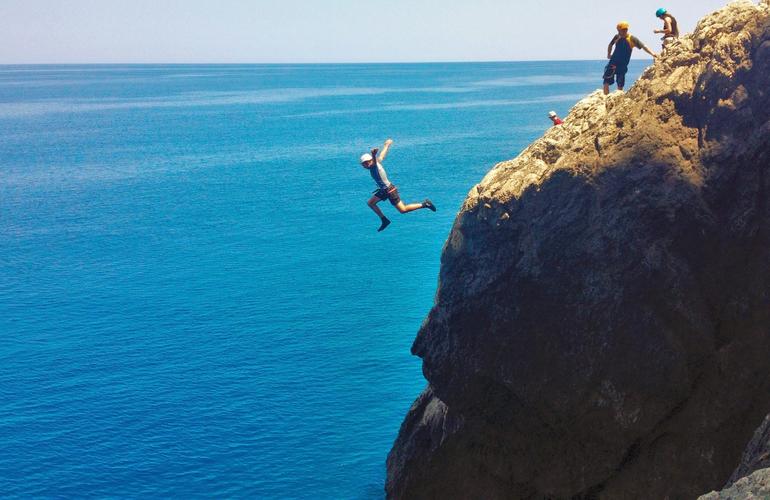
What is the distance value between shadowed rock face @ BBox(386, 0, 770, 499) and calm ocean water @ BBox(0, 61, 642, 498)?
11343 mm

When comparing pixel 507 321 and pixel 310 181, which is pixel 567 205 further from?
pixel 310 181

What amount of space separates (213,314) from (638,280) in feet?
104

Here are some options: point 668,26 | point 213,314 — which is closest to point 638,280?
point 668,26

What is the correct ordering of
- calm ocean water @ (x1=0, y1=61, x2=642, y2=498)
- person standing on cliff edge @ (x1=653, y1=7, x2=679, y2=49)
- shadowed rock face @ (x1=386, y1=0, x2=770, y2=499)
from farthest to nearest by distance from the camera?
calm ocean water @ (x1=0, y1=61, x2=642, y2=498), person standing on cliff edge @ (x1=653, y1=7, x2=679, y2=49), shadowed rock face @ (x1=386, y1=0, x2=770, y2=499)

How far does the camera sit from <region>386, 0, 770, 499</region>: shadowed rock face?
15.8 metres

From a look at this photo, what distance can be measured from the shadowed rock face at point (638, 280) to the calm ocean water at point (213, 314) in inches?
447

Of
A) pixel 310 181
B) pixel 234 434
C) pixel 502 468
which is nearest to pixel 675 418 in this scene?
pixel 502 468

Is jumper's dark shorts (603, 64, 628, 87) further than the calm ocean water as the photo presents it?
No

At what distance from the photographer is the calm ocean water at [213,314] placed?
2941 centimetres

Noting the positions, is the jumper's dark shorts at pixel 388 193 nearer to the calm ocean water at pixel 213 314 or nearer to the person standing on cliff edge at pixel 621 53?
the person standing on cliff edge at pixel 621 53

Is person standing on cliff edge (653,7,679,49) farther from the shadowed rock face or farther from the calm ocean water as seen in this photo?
the calm ocean water

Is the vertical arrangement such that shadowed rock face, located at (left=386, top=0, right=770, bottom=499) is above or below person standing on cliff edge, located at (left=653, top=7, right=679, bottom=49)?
below

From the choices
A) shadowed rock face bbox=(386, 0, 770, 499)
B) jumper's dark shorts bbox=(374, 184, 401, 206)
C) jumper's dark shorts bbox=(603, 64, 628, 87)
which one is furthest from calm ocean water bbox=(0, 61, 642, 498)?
jumper's dark shorts bbox=(603, 64, 628, 87)

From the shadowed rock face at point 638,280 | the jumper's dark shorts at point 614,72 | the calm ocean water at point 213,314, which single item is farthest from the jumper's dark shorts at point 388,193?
the calm ocean water at point 213,314
